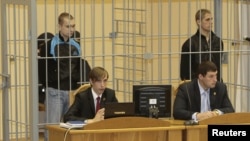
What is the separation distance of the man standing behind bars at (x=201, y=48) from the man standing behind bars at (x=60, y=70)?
1.14 metres

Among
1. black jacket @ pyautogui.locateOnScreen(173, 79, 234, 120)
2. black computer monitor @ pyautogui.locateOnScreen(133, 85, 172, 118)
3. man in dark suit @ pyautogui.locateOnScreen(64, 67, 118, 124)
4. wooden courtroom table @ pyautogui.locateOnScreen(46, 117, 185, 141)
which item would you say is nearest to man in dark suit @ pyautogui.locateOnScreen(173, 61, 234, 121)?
black jacket @ pyautogui.locateOnScreen(173, 79, 234, 120)

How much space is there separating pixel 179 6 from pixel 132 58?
1158 millimetres

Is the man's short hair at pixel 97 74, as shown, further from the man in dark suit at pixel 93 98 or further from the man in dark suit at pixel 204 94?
the man in dark suit at pixel 204 94

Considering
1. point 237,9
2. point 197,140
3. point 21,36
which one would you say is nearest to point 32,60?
point 197,140

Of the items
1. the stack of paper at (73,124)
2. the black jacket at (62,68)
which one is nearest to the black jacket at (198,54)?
the black jacket at (62,68)

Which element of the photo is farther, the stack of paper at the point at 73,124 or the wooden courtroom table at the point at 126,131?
the stack of paper at the point at 73,124

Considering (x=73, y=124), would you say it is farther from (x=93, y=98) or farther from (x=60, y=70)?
(x=60, y=70)

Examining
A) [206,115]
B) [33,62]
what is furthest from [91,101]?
[206,115]

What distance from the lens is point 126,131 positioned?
20.8 ft

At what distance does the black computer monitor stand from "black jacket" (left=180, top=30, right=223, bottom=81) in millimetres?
1321

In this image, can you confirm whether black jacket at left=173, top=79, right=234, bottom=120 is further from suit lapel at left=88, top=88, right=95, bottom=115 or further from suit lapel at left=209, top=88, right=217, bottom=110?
suit lapel at left=88, top=88, right=95, bottom=115

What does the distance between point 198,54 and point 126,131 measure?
205 centimetres

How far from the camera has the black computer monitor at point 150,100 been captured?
6.73 metres

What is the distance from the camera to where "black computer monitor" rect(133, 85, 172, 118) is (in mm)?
6727
